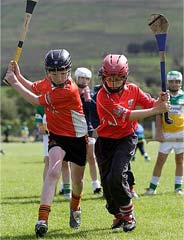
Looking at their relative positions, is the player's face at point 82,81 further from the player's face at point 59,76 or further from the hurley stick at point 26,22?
the player's face at point 59,76

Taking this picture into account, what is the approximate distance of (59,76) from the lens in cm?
856

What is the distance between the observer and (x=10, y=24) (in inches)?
7392

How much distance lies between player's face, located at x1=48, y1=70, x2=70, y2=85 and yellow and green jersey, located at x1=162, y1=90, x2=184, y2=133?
4145 millimetres

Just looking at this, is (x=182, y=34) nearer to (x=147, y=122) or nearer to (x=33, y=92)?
(x=147, y=122)

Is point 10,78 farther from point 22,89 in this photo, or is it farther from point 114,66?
point 114,66

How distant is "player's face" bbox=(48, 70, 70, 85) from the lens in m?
8.53

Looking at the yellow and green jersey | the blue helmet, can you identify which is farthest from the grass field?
the blue helmet

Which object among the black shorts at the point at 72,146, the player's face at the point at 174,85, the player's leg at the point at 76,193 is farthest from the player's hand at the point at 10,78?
the player's face at the point at 174,85

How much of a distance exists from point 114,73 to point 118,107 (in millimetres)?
412

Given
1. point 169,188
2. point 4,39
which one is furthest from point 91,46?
point 169,188

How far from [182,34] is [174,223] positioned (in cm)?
17318

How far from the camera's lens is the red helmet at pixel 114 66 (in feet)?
27.6

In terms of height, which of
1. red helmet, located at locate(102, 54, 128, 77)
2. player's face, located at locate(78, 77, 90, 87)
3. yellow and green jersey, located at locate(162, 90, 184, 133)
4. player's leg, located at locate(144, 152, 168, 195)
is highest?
red helmet, located at locate(102, 54, 128, 77)

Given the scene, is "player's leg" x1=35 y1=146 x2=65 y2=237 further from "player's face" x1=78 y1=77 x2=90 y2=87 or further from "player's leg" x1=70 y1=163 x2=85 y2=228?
"player's face" x1=78 y1=77 x2=90 y2=87
